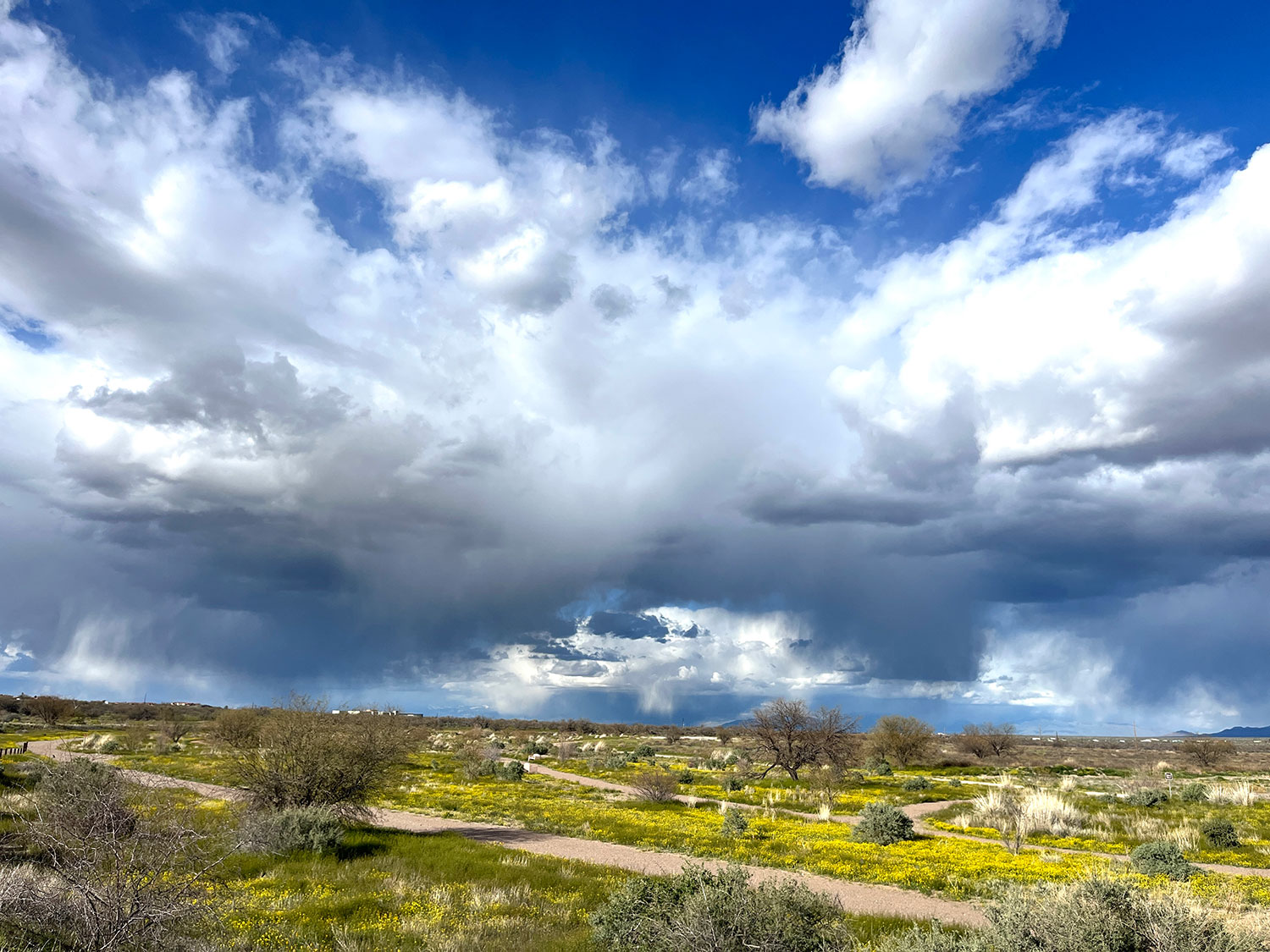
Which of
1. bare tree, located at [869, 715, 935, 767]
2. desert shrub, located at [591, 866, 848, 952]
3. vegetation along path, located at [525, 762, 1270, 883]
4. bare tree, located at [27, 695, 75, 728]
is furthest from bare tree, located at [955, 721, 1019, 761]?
bare tree, located at [27, 695, 75, 728]

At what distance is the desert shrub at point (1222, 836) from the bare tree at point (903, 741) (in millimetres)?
43591

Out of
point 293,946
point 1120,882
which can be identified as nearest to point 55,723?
point 293,946

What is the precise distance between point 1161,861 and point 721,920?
1808 cm

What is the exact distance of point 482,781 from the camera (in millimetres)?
46531

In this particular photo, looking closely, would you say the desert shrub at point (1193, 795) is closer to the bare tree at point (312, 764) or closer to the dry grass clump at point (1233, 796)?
the dry grass clump at point (1233, 796)

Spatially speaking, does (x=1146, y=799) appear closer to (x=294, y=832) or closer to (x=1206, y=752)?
(x=294, y=832)

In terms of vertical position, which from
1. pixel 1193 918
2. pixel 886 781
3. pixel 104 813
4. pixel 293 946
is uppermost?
pixel 104 813

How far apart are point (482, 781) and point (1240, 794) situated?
47479 millimetres

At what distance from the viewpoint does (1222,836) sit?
24.8m

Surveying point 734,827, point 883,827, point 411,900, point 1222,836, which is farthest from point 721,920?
point 1222,836

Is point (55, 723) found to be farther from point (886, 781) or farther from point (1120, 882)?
point (1120, 882)

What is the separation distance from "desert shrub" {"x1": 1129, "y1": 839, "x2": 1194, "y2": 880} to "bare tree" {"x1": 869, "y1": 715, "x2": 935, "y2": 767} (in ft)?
167

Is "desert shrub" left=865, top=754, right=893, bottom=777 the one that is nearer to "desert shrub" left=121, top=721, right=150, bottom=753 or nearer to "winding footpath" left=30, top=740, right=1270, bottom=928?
"winding footpath" left=30, top=740, right=1270, bottom=928

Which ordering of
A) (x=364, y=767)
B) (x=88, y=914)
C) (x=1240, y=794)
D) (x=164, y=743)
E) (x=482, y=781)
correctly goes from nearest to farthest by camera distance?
(x=88, y=914) < (x=364, y=767) < (x=1240, y=794) < (x=482, y=781) < (x=164, y=743)
